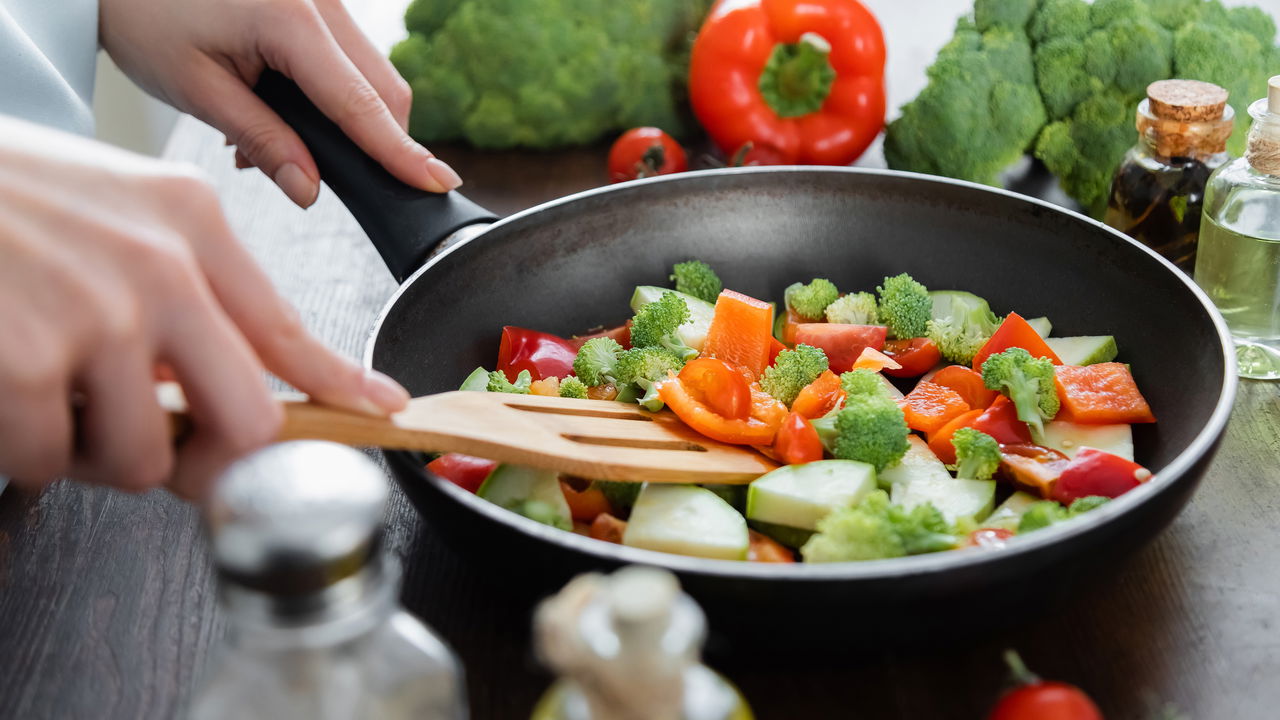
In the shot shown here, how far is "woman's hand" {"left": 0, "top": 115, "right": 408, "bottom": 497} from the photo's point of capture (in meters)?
0.86

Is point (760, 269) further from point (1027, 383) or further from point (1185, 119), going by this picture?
point (1185, 119)

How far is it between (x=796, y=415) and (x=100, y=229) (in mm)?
864

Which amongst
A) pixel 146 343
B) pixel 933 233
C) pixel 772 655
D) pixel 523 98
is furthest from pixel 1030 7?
pixel 146 343

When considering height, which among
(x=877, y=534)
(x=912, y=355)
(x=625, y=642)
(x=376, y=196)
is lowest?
(x=912, y=355)

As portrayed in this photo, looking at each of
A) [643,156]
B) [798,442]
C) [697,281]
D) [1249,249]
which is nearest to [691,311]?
[697,281]

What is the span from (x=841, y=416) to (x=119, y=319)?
856mm

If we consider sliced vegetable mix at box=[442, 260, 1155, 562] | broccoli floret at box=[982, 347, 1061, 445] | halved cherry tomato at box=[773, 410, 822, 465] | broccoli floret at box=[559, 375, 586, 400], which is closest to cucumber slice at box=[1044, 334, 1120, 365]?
sliced vegetable mix at box=[442, 260, 1155, 562]

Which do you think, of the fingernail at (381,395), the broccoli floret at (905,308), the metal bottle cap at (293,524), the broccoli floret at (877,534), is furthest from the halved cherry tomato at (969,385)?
the metal bottle cap at (293,524)

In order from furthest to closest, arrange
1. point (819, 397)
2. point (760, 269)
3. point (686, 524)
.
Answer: point (760, 269) → point (819, 397) → point (686, 524)

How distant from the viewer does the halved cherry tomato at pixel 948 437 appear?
4.90ft

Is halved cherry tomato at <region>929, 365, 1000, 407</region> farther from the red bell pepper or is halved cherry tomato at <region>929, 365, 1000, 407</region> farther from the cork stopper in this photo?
the red bell pepper

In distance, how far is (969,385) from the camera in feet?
A: 5.27

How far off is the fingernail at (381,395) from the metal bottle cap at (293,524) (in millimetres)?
334

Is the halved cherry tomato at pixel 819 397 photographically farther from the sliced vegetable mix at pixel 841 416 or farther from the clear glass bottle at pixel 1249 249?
the clear glass bottle at pixel 1249 249
